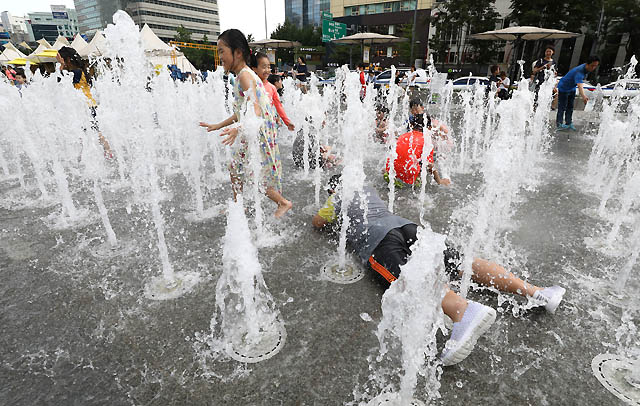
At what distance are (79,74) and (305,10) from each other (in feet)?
298

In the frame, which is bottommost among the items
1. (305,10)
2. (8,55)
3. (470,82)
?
(470,82)

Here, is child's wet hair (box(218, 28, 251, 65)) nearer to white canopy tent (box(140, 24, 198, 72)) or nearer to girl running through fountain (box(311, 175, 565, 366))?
girl running through fountain (box(311, 175, 565, 366))

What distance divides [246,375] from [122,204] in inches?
129

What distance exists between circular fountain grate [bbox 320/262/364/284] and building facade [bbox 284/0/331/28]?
267ft

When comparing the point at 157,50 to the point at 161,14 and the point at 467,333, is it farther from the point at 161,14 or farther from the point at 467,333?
the point at 161,14

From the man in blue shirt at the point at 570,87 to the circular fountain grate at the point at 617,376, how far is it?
7431mm

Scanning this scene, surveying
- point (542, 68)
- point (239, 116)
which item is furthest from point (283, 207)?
point (542, 68)

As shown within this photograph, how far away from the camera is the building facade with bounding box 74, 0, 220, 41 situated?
77.2 m

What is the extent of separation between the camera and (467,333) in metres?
1.94

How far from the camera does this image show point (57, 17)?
11125cm

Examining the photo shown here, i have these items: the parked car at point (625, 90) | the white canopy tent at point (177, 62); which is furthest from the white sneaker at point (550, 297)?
the white canopy tent at point (177, 62)

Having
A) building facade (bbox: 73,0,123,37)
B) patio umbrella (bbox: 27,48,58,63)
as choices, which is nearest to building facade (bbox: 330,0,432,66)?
patio umbrella (bbox: 27,48,58,63)

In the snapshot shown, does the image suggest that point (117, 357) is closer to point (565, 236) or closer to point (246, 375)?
point (246, 375)

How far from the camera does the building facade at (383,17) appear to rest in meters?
45.6
